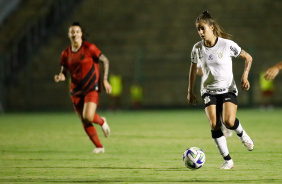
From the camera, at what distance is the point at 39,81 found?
25734mm

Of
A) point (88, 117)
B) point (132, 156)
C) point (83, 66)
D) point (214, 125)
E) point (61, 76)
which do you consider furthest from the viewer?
point (83, 66)

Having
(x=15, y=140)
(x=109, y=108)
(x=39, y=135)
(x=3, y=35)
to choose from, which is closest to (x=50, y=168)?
(x=15, y=140)

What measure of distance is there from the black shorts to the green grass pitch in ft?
2.61

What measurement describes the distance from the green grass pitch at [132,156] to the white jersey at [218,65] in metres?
1.00

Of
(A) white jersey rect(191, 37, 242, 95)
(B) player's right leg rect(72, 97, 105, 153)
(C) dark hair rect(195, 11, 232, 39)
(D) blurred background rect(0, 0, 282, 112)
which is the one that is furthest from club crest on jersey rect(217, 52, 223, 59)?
(D) blurred background rect(0, 0, 282, 112)

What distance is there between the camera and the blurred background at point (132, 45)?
25.4 m

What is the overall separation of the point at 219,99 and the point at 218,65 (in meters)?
0.43

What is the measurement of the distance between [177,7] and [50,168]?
21.3 m

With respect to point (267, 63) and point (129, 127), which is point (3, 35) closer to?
point (267, 63)

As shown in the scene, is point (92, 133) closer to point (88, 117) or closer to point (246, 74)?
point (88, 117)

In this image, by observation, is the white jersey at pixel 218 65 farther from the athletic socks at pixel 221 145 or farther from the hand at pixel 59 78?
the hand at pixel 59 78

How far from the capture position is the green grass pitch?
6871 mm

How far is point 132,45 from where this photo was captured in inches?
1083

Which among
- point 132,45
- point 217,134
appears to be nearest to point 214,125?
point 217,134
